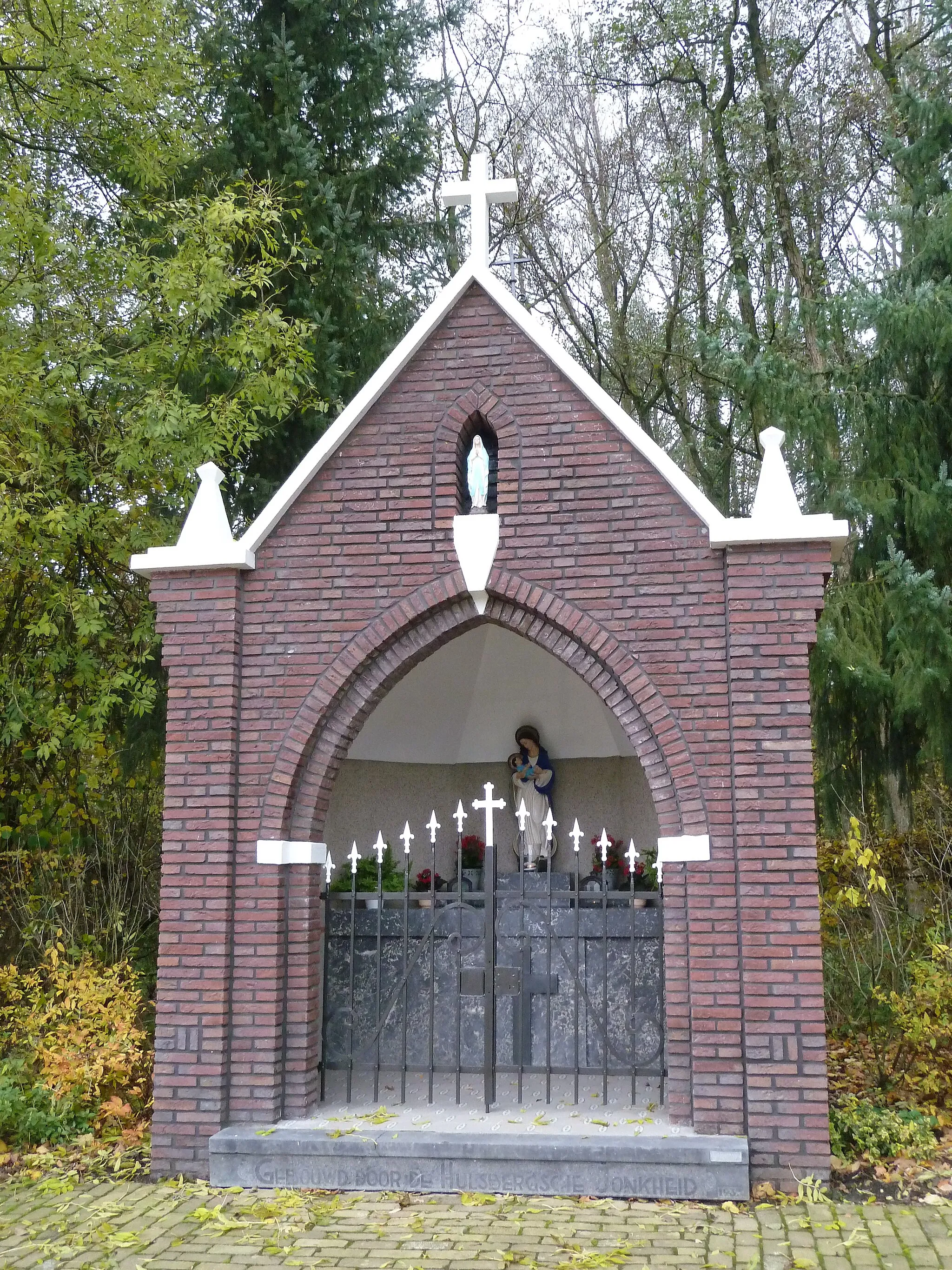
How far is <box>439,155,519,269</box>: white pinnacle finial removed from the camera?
7.45 metres

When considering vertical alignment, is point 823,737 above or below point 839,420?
→ below

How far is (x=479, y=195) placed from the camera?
758 cm

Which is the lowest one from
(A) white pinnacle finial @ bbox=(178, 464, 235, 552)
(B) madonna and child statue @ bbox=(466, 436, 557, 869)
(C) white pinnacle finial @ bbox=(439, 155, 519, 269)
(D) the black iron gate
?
(D) the black iron gate

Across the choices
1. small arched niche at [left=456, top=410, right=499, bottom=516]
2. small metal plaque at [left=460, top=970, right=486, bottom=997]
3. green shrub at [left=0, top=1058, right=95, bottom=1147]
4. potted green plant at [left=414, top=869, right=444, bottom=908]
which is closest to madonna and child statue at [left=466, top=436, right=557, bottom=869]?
potted green plant at [left=414, top=869, right=444, bottom=908]

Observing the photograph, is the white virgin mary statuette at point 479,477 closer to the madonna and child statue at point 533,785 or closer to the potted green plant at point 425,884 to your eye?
the potted green plant at point 425,884

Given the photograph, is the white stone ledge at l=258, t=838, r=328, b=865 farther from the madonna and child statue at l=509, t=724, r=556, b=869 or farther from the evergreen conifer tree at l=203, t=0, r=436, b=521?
the evergreen conifer tree at l=203, t=0, r=436, b=521

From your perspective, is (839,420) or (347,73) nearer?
(839,420)

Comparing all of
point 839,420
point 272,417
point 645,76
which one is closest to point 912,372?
point 839,420

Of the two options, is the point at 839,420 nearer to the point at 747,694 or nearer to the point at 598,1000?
the point at 747,694

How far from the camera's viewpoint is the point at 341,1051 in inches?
289

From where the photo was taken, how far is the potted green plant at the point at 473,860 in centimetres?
961

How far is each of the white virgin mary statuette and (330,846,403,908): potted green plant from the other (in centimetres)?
282

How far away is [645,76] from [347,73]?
17.7 ft

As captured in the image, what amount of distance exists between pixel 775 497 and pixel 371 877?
4416 mm
